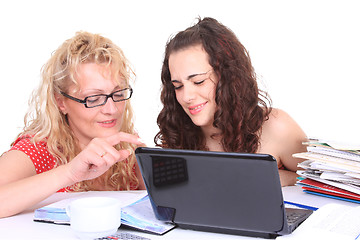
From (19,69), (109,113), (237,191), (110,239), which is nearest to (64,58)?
(109,113)

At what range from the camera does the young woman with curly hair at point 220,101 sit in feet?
7.59

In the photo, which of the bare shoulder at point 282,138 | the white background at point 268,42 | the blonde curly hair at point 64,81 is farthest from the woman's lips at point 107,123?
the white background at point 268,42

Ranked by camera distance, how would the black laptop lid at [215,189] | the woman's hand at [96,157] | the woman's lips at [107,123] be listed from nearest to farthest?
the black laptop lid at [215,189] < the woman's hand at [96,157] < the woman's lips at [107,123]

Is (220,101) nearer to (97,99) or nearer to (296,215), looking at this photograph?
(97,99)

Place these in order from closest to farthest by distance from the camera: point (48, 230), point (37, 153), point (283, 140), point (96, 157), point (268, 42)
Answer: point (48, 230), point (96, 157), point (37, 153), point (283, 140), point (268, 42)

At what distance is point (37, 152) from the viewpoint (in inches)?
89.4

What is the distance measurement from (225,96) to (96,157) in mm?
912

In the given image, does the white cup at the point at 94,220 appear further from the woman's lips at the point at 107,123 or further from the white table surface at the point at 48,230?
the woman's lips at the point at 107,123

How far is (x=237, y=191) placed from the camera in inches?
51.9

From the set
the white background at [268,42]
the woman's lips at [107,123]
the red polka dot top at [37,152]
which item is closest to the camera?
the red polka dot top at [37,152]

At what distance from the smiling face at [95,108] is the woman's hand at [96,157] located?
54cm

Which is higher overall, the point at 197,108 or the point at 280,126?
the point at 197,108

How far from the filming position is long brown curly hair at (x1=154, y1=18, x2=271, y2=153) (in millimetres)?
2367

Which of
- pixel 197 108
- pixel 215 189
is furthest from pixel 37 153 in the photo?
pixel 215 189
